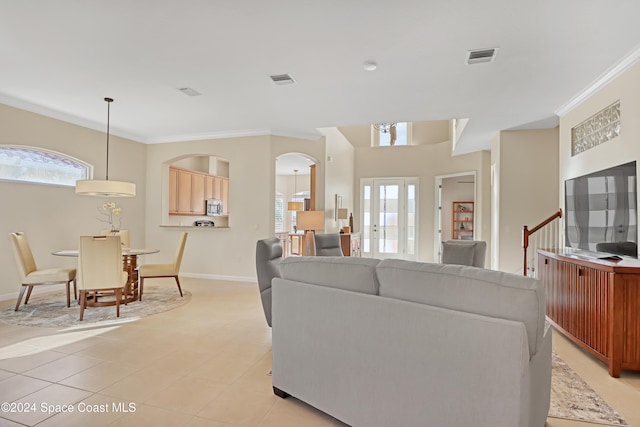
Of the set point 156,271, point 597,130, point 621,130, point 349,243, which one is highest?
point 597,130

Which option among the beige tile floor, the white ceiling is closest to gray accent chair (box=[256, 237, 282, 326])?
the beige tile floor

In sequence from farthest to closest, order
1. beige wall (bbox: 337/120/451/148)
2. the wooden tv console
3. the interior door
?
beige wall (bbox: 337/120/451/148) < the interior door < the wooden tv console

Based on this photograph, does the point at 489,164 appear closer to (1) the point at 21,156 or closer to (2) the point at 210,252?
(2) the point at 210,252

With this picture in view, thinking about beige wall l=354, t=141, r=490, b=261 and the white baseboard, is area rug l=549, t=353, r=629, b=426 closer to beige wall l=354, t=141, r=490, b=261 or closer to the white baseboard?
the white baseboard

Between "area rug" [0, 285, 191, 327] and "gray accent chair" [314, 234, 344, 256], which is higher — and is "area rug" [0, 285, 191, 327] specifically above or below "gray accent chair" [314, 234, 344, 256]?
below

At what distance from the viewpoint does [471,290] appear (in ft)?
5.07

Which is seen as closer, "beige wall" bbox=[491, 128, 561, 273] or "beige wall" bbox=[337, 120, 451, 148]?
"beige wall" bbox=[491, 128, 561, 273]

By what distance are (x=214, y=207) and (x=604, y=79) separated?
307 inches

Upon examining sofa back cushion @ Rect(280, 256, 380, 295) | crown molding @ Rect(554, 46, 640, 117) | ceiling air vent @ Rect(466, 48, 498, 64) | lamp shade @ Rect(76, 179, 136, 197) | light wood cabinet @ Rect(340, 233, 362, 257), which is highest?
ceiling air vent @ Rect(466, 48, 498, 64)

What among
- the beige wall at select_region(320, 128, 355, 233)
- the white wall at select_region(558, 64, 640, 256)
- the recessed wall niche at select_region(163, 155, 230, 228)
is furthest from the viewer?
the recessed wall niche at select_region(163, 155, 230, 228)

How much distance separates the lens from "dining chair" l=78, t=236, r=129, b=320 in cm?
388

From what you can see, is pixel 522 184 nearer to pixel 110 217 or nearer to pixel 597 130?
pixel 597 130

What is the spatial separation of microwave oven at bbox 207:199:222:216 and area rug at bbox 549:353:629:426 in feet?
25.0

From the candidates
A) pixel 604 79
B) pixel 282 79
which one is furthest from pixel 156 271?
pixel 604 79
